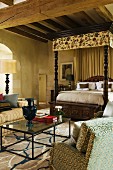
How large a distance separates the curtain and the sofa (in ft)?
19.9

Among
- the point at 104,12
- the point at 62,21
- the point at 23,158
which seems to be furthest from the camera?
the point at 62,21

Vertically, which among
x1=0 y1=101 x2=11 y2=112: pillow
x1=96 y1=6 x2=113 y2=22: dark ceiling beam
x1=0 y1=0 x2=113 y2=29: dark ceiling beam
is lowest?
x1=0 y1=101 x2=11 y2=112: pillow

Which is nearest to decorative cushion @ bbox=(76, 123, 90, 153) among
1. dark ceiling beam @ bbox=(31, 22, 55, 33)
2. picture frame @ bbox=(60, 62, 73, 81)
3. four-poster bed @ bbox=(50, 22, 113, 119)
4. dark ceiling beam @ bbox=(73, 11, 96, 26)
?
four-poster bed @ bbox=(50, 22, 113, 119)

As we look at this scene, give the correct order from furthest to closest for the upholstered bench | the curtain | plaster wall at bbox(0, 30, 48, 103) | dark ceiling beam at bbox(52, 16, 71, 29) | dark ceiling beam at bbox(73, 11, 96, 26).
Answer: the curtain < plaster wall at bbox(0, 30, 48, 103) < dark ceiling beam at bbox(52, 16, 71, 29) < dark ceiling beam at bbox(73, 11, 96, 26) < the upholstered bench

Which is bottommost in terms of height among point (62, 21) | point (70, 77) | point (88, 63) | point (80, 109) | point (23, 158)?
point (23, 158)

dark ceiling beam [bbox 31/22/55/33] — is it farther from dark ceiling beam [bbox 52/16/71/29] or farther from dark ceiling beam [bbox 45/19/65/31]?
dark ceiling beam [bbox 52/16/71/29]

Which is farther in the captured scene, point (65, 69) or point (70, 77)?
point (65, 69)

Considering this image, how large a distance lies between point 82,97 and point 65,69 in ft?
10.6

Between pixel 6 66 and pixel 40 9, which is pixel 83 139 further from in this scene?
pixel 6 66

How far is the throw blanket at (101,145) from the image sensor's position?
67.3 inches

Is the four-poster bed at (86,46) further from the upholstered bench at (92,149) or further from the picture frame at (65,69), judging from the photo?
the upholstered bench at (92,149)

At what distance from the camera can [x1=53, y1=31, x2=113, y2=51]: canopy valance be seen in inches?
199

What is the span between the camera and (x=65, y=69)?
8.69 metres

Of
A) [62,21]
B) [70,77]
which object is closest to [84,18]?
[62,21]
